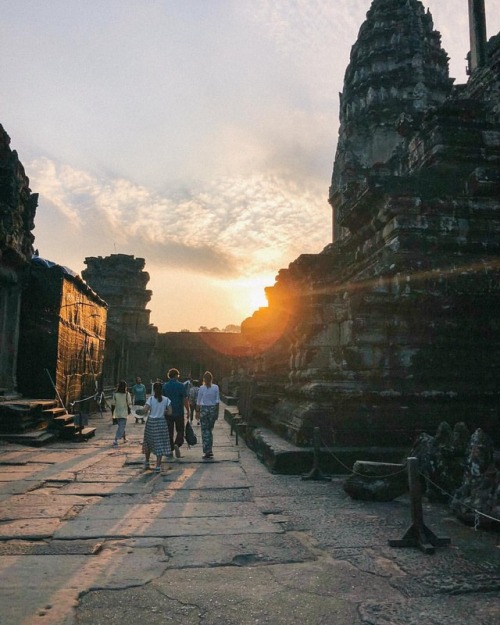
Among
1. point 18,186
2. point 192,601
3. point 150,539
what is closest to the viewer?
point 192,601

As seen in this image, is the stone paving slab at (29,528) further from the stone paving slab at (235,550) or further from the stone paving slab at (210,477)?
the stone paving slab at (210,477)

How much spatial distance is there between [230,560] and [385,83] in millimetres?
24906

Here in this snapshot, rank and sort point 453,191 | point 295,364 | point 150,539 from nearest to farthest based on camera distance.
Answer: point 150,539 < point 453,191 < point 295,364

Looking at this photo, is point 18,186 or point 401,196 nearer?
point 401,196

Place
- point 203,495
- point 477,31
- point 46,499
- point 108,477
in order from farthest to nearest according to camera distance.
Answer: point 477,31 → point 108,477 → point 203,495 → point 46,499

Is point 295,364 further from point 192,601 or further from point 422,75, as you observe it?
point 422,75

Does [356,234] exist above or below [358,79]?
below

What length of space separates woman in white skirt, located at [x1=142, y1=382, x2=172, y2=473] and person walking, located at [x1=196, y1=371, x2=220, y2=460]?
905 millimetres

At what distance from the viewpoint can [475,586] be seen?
286 cm

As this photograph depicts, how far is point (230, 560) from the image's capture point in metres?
3.34

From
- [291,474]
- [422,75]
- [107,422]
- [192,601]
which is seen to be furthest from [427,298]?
[422,75]

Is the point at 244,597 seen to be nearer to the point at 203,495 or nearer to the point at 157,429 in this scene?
Answer: the point at 203,495

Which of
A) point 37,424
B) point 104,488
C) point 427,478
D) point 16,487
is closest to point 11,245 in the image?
point 37,424

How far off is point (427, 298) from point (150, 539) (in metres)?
4.38
